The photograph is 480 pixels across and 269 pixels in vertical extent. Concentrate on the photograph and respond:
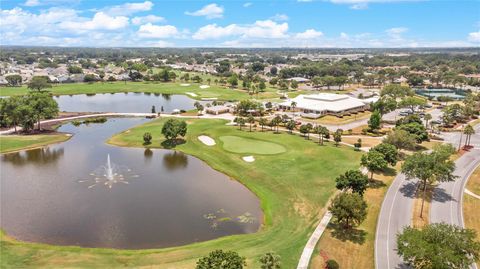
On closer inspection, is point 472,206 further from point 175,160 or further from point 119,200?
point 175,160

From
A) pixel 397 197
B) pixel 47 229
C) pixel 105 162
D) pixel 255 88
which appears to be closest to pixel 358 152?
pixel 397 197

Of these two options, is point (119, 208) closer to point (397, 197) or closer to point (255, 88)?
point (397, 197)

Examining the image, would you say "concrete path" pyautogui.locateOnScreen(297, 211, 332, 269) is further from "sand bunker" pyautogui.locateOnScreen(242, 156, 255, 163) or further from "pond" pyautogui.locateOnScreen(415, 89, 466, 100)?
"pond" pyautogui.locateOnScreen(415, 89, 466, 100)

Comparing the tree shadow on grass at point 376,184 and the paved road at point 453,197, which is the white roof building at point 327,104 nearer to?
the paved road at point 453,197

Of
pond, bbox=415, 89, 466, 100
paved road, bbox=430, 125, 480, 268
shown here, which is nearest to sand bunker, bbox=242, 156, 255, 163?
paved road, bbox=430, 125, 480, 268

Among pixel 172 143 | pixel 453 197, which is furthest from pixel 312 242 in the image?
pixel 172 143

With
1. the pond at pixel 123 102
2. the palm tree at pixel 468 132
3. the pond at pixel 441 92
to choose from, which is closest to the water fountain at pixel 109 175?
the pond at pixel 123 102

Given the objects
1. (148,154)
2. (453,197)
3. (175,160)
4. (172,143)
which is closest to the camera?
(453,197)
